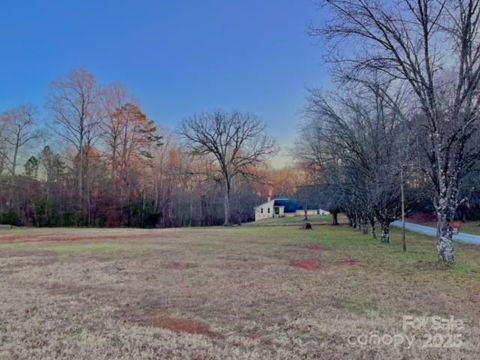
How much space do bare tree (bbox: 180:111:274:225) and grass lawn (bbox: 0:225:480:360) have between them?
1074 inches

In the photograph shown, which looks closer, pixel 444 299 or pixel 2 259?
pixel 444 299

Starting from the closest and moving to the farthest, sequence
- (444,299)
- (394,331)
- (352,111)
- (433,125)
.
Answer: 1. (394,331)
2. (444,299)
3. (433,125)
4. (352,111)

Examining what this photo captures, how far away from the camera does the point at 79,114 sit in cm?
3259

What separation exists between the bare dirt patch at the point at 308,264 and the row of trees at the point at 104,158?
2530 cm

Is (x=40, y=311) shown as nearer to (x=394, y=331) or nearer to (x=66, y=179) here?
(x=394, y=331)

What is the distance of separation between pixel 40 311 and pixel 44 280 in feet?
7.97

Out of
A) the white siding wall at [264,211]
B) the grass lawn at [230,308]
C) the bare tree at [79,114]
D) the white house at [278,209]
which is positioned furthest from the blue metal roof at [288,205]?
the grass lawn at [230,308]

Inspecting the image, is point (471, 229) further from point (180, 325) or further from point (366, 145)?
point (180, 325)

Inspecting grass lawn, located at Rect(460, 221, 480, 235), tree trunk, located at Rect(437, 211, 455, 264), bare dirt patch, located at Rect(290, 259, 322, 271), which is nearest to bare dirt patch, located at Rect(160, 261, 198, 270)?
bare dirt patch, located at Rect(290, 259, 322, 271)

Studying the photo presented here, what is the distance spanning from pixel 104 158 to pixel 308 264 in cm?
2979

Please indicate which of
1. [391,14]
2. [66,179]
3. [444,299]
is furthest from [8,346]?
[66,179]

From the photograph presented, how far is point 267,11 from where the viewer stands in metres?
13.3

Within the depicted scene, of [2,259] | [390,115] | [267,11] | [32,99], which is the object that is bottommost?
[2,259]

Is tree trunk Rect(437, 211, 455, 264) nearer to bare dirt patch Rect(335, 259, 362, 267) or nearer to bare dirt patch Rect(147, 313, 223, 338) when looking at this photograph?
bare dirt patch Rect(335, 259, 362, 267)
